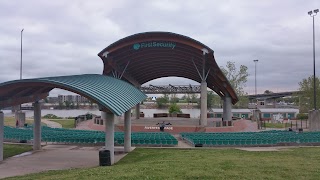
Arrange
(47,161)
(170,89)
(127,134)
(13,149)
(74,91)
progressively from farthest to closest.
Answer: (170,89), (13,149), (127,134), (47,161), (74,91)

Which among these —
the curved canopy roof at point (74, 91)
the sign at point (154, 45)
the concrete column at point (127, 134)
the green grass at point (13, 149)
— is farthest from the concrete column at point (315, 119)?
the green grass at point (13, 149)

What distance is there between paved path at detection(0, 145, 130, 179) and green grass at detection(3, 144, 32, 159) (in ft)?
3.58

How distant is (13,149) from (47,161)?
6576 millimetres

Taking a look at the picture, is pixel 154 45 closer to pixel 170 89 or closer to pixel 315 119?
pixel 315 119

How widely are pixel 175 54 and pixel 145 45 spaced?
571 cm

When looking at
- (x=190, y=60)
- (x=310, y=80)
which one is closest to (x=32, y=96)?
(x=190, y=60)

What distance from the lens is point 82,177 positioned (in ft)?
36.3

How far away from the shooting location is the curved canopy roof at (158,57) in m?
38.0

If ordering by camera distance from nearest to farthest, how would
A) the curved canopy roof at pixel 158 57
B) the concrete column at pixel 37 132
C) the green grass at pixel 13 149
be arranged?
the green grass at pixel 13 149
the concrete column at pixel 37 132
the curved canopy roof at pixel 158 57

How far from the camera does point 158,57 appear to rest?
46531mm

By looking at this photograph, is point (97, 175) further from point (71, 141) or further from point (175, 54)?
point (175, 54)

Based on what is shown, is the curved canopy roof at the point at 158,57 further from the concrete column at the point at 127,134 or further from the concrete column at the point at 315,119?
the concrete column at the point at 127,134

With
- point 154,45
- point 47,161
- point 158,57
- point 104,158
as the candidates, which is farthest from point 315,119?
point 47,161

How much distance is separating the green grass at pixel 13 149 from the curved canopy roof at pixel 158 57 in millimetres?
17215
